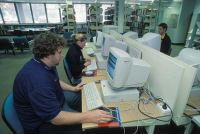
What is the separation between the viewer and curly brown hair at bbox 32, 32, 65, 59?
1.04m

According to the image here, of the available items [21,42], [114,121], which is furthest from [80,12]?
[114,121]

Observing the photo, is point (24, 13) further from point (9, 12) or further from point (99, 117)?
point (99, 117)

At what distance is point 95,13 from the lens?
24.6 feet

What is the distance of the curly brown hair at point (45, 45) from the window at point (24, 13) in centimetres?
1012

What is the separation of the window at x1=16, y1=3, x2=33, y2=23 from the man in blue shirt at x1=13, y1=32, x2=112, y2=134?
33.4ft

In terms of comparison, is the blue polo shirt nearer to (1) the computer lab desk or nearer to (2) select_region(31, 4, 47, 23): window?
(1) the computer lab desk

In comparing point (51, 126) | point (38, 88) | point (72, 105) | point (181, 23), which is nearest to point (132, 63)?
point (38, 88)

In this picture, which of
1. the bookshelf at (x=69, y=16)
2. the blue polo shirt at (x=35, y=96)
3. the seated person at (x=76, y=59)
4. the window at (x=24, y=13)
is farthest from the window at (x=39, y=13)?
the blue polo shirt at (x=35, y=96)

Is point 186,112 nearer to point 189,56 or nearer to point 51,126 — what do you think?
point 189,56

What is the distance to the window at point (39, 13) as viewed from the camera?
31.4 ft

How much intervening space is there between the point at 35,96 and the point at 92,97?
19.3 inches

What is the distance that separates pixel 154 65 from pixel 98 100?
591 millimetres

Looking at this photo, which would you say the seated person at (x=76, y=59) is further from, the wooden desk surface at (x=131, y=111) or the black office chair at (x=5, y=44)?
the black office chair at (x=5, y=44)

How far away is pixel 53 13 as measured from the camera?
33.0ft
